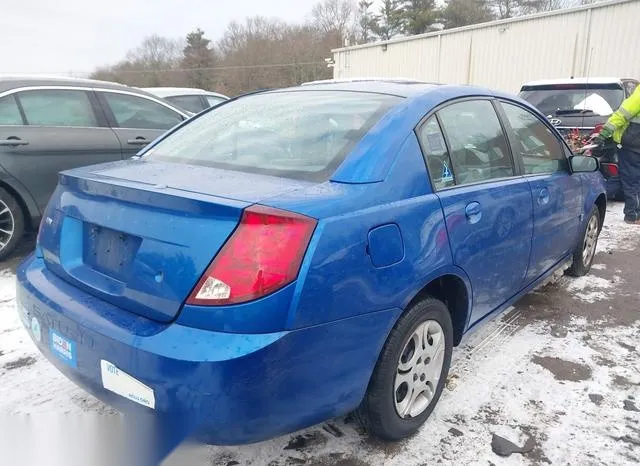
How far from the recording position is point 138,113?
5426mm

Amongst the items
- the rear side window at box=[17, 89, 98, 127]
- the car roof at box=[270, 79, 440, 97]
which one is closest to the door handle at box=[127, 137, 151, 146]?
the rear side window at box=[17, 89, 98, 127]

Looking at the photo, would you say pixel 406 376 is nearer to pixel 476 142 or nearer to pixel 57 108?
pixel 476 142

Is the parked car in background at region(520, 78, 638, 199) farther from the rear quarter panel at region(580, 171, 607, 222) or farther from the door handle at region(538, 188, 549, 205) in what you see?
the door handle at region(538, 188, 549, 205)

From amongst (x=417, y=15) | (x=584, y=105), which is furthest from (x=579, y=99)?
(x=417, y=15)

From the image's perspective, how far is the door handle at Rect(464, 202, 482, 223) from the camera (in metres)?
2.42

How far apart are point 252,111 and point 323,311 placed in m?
1.44

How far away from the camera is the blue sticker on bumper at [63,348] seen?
1906 mm

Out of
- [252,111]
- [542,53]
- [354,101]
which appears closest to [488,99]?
[354,101]

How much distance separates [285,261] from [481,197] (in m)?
1.31

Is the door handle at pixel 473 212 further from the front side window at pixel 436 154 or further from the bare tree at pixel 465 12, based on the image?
the bare tree at pixel 465 12

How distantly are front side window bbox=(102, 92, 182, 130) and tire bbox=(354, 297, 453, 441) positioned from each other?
4130 millimetres

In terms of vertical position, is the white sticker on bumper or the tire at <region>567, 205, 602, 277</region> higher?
the white sticker on bumper

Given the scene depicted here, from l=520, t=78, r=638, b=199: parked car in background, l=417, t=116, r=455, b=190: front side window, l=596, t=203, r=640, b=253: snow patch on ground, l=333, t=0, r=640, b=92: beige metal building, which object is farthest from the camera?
l=333, t=0, r=640, b=92: beige metal building

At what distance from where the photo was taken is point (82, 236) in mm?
2076
